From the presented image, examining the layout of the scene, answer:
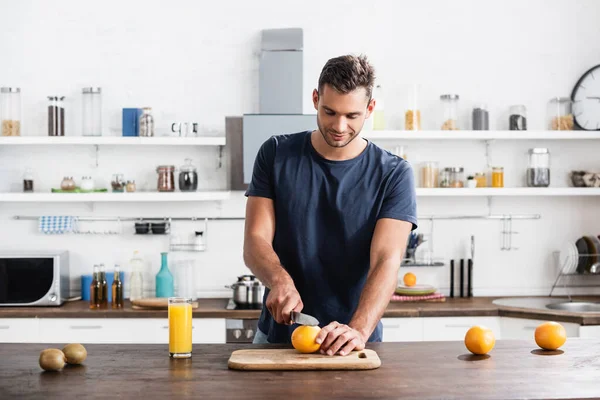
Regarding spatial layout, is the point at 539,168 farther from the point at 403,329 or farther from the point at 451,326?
the point at 403,329

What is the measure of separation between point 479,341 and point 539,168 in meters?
2.87

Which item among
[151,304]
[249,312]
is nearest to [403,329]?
[249,312]

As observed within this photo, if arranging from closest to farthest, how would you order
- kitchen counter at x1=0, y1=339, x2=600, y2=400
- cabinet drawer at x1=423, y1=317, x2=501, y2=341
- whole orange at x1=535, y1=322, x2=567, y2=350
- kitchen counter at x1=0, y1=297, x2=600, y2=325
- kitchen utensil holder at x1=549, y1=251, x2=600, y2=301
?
1. kitchen counter at x1=0, y1=339, x2=600, y2=400
2. whole orange at x1=535, y1=322, x2=567, y2=350
3. kitchen counter at x1=0, y1=297, x2=600, y2=325
4. cabinet drawer at x1=423, y1=317, x2=501, y2=341
5. kitchen utensil holder at x1=549, y1=251, x2=600, y2=301

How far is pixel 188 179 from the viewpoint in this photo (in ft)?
15.8

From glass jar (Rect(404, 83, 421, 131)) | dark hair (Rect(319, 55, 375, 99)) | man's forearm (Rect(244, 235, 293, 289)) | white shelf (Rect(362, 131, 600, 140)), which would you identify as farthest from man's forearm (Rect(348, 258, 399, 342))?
glass jar (Rect(404, 83, 421, 131))

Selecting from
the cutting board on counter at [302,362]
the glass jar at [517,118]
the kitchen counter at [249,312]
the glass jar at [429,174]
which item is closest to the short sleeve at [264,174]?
the cutting board on counter at [302,362]

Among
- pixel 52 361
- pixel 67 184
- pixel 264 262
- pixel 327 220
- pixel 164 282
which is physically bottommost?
pixel 164 282

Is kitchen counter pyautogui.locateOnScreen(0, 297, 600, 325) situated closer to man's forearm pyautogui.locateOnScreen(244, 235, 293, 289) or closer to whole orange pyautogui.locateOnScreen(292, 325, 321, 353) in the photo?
man's forearm pyautogui.locateOnScreen(244, 235, 293, 289)

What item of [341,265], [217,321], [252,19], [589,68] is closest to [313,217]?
[341,265]

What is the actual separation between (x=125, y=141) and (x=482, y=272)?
2.40m

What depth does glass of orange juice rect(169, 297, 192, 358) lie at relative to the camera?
7.77ft

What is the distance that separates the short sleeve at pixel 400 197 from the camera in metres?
2.69

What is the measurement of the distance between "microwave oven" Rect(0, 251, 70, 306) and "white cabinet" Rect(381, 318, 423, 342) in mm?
1882

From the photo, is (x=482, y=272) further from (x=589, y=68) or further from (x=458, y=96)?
(x=589, y=68)
